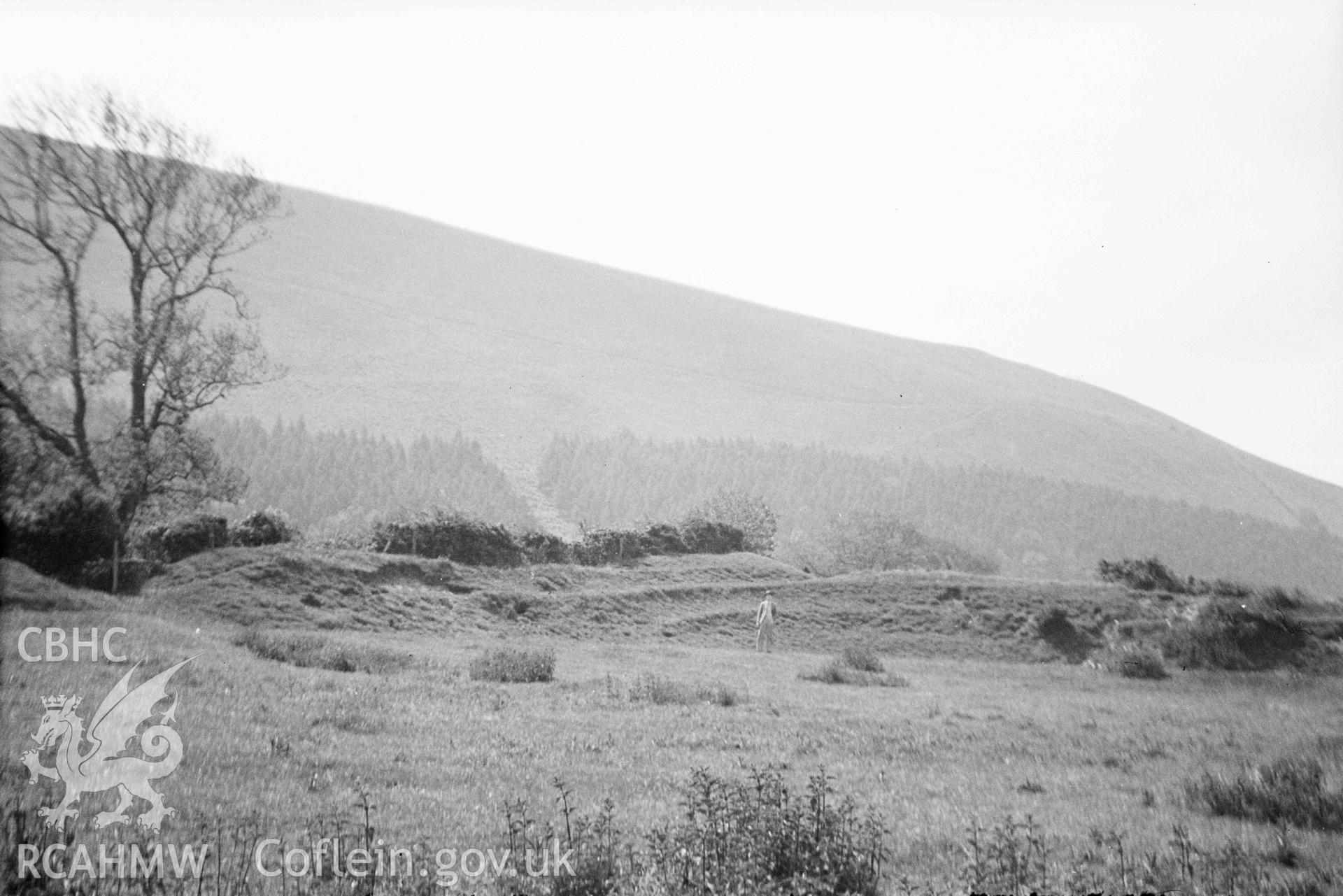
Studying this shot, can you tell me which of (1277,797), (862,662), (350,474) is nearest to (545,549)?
(862,662)

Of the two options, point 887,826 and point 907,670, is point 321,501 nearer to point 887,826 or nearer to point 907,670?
point 907,670

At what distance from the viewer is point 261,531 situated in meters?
23.3

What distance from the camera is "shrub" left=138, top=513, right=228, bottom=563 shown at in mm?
20719

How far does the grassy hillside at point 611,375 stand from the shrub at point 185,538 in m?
36.3

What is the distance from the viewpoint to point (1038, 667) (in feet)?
56.2

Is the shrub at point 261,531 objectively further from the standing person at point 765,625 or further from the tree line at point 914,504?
the tree line at point 914,504

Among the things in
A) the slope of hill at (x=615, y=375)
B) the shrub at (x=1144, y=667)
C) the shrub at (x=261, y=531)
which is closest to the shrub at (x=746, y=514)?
the shrub at (x=261, y=531)

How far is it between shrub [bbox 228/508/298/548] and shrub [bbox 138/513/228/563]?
18.3 inches

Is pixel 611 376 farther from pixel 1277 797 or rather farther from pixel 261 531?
pixel 1277 797

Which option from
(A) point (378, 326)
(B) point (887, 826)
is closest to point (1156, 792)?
(B) point (887, 826)

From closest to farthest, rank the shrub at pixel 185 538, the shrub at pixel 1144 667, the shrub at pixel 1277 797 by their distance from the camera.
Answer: the shrub at pixel 1277 797 < the shrub at pixel 1144 667 < the shrub at pixel 185 538

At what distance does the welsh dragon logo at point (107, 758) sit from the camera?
4730mm

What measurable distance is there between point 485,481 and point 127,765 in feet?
164

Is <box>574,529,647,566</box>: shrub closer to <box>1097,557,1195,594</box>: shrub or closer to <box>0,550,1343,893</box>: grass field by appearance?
<box>0,550,1343,893</box>: grass field
